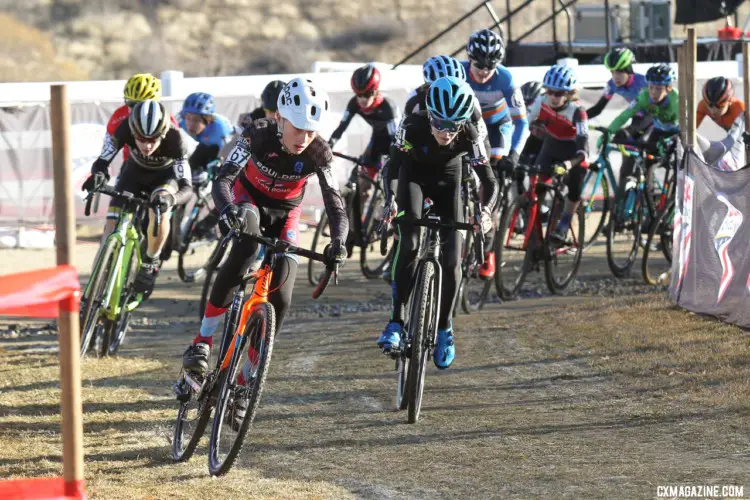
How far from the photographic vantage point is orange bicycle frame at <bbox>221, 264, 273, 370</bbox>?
6875mm

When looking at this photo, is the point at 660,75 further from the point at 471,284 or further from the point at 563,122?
the point at 471,284

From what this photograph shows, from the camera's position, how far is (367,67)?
13328 millimetres

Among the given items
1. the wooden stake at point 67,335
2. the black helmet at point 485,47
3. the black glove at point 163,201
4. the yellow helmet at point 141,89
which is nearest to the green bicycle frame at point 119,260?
the black glove at point 163,201

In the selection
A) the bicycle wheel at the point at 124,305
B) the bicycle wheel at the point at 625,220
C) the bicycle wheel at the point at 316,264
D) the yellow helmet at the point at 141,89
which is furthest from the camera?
the bicycle wheel at the point at 625,220

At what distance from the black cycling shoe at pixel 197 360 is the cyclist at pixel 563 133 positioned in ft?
19.8

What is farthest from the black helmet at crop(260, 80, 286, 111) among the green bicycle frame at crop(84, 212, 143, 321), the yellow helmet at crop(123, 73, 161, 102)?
the green bicycle frame at crop(84, 212, 143, 321)

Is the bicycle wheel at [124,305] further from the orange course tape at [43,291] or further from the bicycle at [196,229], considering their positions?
the orange course tape at [43,291]

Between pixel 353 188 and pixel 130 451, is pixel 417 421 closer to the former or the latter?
pixel 130 451

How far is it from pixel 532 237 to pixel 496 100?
1.42 meters

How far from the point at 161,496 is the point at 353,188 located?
23.6ft

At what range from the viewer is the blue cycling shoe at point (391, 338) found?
8.09 m

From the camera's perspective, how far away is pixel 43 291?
471cm

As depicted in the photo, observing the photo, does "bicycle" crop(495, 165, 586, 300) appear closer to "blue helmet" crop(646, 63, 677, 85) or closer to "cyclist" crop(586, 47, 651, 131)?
"blue helmet" crop(646, 63, 677, 85)

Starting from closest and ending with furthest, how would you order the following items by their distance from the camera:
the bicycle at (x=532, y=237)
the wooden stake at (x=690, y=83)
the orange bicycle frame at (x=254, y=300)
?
1. the orange bicycle frame at (x=254, y=300)
2. the wooden stake at (x=690, y=83)
3. the bicycle at (x=532, y=237)
